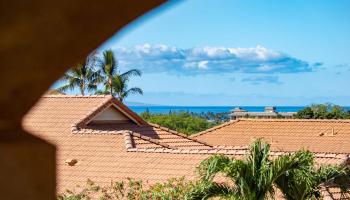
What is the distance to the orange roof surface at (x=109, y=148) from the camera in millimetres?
14742

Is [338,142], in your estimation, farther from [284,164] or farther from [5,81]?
[5,81]

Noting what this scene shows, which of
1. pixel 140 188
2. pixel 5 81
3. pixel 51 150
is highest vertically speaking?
pixel 5 81

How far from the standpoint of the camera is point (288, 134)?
26.3 meters

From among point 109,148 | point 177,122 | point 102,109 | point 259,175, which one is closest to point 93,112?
point 102,109

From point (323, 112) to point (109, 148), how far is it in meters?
29.7

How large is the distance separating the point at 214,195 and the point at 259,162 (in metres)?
0.96

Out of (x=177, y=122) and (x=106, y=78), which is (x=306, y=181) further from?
(x=177, y=122)

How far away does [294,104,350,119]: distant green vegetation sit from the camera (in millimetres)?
43438

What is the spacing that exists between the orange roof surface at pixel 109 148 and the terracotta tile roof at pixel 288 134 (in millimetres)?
6366

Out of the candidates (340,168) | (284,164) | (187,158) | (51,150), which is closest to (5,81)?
(51,150)

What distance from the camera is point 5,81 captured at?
1.54m

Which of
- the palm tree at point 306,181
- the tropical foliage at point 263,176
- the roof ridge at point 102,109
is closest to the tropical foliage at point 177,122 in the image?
the roof ridge at point 102,109

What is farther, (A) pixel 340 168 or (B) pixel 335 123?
(B) pixel 335 123

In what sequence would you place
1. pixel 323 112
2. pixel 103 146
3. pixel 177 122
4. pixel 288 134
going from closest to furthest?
pixel 103 146 → pixel 288 134 → pixel 323 112 → pixel 177 122
